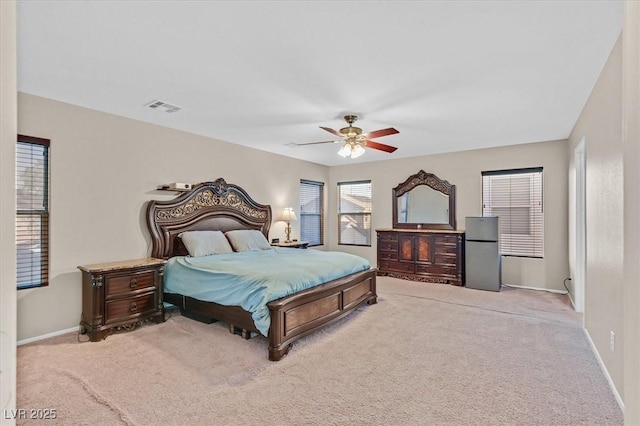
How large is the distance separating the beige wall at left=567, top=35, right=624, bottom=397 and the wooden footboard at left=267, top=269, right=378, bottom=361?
2424 millimetres

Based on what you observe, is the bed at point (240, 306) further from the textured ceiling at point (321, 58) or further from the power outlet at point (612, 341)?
the power outlet at point (612, 341)

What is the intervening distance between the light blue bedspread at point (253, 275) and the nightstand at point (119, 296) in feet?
1.00

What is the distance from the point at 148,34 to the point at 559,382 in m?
4.06

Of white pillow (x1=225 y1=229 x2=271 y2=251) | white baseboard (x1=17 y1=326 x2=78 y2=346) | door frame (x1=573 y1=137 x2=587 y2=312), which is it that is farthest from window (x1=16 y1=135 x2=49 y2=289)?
door frame (x1=573 y1=137 x2=587 y2=312)

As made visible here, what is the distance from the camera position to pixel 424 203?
682 centimetres

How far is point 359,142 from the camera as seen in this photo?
165 inches

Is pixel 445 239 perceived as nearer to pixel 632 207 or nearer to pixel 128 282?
pixel 128 282

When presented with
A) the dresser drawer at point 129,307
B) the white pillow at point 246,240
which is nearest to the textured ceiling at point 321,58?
the white pillow at point 246,240

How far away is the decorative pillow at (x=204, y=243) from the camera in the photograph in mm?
4543

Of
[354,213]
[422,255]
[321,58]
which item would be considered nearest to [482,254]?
[422,255]

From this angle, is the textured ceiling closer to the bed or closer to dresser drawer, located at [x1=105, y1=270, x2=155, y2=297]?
the bed

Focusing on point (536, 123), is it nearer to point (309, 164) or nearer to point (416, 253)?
point (416, 253)

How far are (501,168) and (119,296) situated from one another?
20.6 ft

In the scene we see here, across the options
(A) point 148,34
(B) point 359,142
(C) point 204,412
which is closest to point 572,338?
(B) point 359,142
